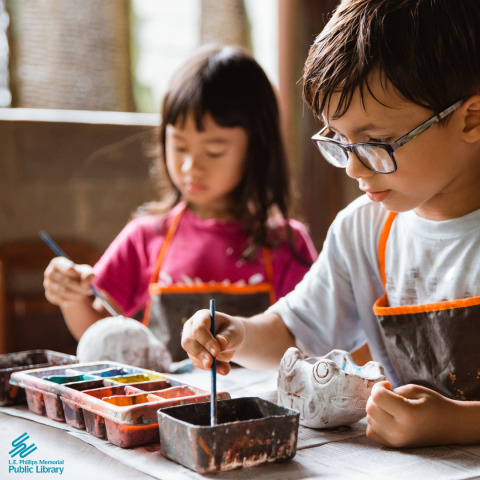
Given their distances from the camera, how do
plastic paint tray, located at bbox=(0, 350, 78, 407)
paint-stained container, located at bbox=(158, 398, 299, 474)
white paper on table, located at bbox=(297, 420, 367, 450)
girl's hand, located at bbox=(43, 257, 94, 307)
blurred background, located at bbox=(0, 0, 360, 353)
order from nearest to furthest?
paint-stained container, located at bbox=(158, 398, 299, 474)
white paper on table, located at bbox=(297, 420, 367, 450)
plastic paint tray, located at bbox=(0, 350, 78, 407)
girl's hand, located at bbox=(43, 257, 94, 307)
blurred background, located at bbox=(0, 0, 360, 353)

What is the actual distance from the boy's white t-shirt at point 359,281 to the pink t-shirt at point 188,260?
0.47 m

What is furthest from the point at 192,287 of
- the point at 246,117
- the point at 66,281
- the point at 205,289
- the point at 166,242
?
the point at 246,117

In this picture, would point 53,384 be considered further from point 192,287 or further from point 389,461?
point 192,287

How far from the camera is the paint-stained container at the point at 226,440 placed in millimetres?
574

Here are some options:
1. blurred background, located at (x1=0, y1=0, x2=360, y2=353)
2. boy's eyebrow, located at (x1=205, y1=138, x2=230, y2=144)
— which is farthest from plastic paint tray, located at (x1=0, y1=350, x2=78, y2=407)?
blurred background, located at (x1=0, y1=0, x2=360, y2=353)

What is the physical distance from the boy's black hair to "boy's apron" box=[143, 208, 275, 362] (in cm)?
73

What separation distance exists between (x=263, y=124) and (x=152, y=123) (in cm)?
61

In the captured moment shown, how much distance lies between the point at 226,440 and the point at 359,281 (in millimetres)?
485

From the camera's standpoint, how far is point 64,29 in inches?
78.7

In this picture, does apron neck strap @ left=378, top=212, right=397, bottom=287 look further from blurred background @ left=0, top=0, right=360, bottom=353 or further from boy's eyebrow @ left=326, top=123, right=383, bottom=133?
blurred background @ left=0, top=0, right=360, bottom=353

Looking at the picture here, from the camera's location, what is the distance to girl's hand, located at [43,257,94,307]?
1239mm

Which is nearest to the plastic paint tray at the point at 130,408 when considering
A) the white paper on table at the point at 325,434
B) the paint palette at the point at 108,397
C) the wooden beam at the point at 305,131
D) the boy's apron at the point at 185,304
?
the paint palette at the point at 108,397

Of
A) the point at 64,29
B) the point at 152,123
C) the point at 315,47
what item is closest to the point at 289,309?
the point at 315,47

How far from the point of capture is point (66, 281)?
1.24m
